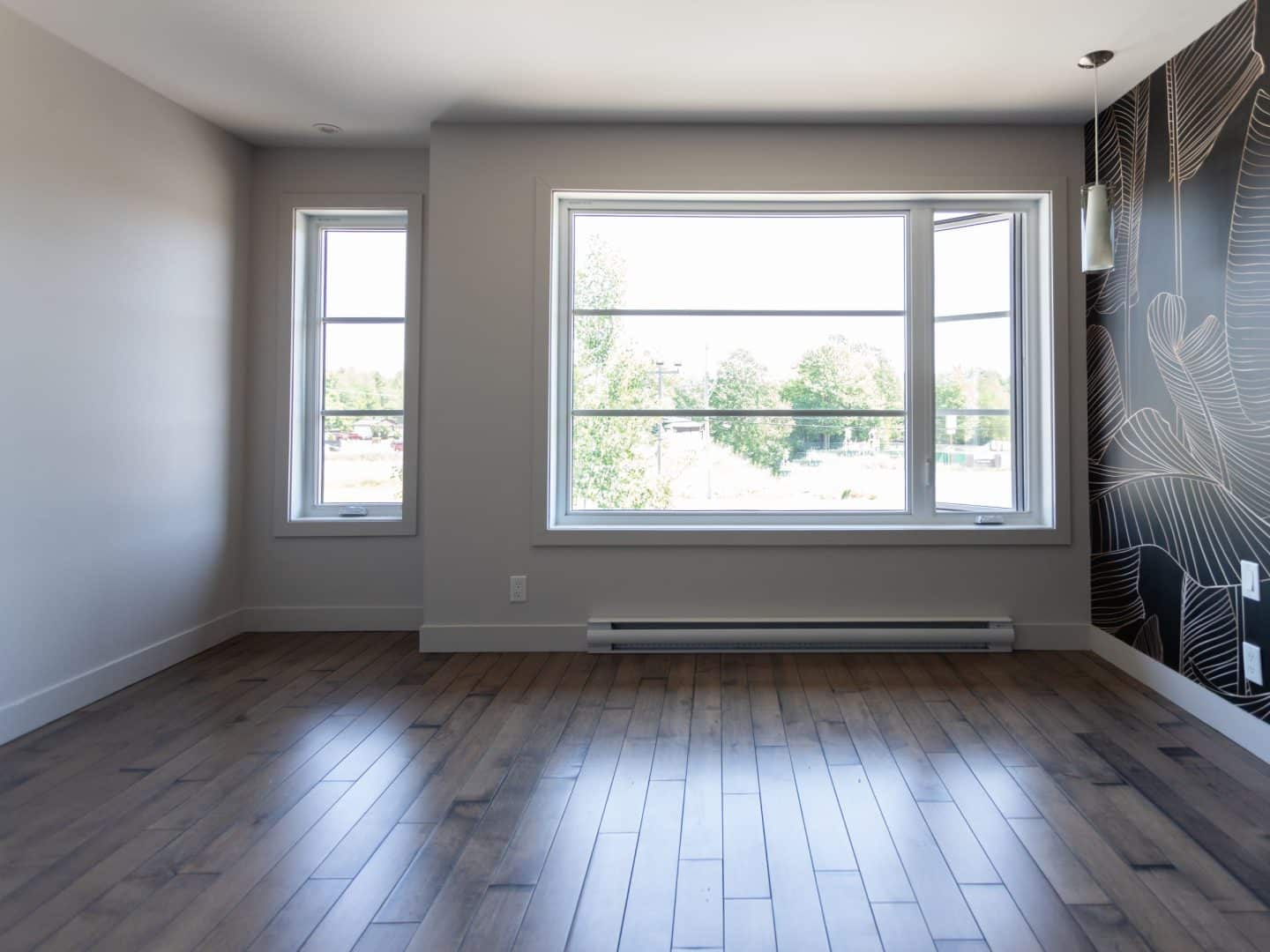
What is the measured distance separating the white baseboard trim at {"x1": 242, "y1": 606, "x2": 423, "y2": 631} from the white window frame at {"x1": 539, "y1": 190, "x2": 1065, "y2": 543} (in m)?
1.05

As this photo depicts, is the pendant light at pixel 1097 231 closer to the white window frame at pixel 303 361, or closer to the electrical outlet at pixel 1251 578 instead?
the electrical outlet at pixel 1251 578

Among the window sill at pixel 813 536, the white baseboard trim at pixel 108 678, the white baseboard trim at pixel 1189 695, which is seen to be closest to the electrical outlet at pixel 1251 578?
the white baseboard trim at pixel 1189 695

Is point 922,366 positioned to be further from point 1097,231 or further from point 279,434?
point 279,434

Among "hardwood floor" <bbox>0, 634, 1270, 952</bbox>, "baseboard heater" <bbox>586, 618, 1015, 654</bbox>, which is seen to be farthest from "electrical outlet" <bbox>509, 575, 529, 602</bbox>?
"hardwood floor" <bbox>0, 634, 1270, 952</bbox>

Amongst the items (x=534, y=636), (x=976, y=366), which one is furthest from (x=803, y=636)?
(x=976, y=366)

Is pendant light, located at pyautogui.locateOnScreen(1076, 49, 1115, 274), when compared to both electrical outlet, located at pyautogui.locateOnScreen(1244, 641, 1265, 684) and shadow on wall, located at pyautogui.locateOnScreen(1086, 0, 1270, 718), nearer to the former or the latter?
shadow on wall, located at pyautogui.locateOnScreen(1086, 0, 1270, 718)

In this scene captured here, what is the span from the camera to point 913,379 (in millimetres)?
3805

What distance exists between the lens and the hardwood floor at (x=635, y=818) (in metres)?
1.62

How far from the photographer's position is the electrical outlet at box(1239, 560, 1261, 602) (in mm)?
2559

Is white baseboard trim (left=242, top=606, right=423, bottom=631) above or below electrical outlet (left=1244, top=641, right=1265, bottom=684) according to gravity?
below

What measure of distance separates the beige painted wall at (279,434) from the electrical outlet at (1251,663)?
140 inches

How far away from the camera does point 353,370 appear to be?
4.18 m

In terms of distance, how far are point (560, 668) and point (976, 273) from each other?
9.27 feet

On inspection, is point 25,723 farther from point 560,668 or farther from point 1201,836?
point 1201,836
